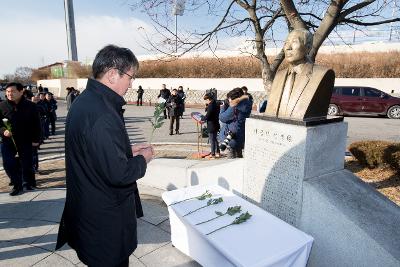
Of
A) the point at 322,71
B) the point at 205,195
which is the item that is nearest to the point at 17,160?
the point at 205,195

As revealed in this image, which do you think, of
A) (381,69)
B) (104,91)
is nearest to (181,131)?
(104,91)

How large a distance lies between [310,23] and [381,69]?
19.3 meters

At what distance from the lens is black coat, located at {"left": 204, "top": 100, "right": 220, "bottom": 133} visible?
787 cm

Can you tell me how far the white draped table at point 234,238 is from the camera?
239 centimetres

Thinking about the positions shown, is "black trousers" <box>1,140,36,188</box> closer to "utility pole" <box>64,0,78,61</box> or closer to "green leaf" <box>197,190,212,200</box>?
"green leaf" <box>197,190,212,200</box>

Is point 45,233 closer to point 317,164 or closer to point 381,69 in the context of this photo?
point 317,164

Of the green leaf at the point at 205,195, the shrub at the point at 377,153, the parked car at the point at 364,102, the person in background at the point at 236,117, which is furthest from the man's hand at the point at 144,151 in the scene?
the parked car at the point at 364,102

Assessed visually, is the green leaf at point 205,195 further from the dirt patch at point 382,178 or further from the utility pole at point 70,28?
the utility pole at point 70,28

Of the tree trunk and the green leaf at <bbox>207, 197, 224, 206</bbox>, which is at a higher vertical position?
the tree trunk

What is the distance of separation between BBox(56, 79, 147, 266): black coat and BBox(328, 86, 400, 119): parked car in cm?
1582

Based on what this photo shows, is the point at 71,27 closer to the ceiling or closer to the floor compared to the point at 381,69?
closer to the ceiling

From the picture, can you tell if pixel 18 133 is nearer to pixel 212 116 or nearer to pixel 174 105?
pixel 212 116

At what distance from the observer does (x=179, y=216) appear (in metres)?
Result: 3.10

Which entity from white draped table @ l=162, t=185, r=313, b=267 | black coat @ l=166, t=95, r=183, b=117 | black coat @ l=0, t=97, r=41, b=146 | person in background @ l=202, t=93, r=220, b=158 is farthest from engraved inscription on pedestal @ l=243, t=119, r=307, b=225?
black coat @ l=166, t=95, r=183, b=117
